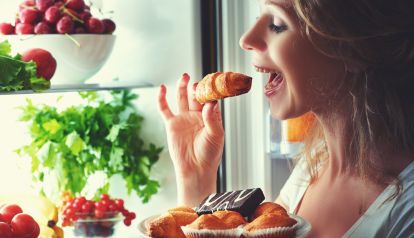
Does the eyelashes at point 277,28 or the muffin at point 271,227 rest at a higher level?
the eyelashes at point 277,28

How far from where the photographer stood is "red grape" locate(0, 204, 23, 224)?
5.01 ft

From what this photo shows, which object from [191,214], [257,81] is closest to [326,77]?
[191,214]

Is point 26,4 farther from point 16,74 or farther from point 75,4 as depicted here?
point 16,74

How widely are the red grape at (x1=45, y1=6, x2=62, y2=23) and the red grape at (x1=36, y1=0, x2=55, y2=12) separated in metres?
0.01

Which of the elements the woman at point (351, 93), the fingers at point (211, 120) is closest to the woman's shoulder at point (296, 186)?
the woman at point (351, 93)

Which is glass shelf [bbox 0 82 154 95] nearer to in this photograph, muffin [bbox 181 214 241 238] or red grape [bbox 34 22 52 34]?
red grape [bbox 34 22 52 34]

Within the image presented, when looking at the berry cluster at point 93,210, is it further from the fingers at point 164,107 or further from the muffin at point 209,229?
the muffin at point 209,229

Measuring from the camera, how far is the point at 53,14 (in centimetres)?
176

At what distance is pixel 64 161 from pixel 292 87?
0.82 metres

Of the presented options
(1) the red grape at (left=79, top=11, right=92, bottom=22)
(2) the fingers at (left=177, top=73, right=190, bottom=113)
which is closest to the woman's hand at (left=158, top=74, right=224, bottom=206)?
(2) the fingers at (left=177, top=73, right=190, bottom=113)

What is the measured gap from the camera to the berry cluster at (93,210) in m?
1.84

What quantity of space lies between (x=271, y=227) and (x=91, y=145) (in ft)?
3.06

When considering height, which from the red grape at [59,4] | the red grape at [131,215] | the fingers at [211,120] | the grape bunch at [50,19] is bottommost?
the red grape at [131,215]

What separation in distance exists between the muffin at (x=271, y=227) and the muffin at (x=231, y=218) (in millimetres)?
15
